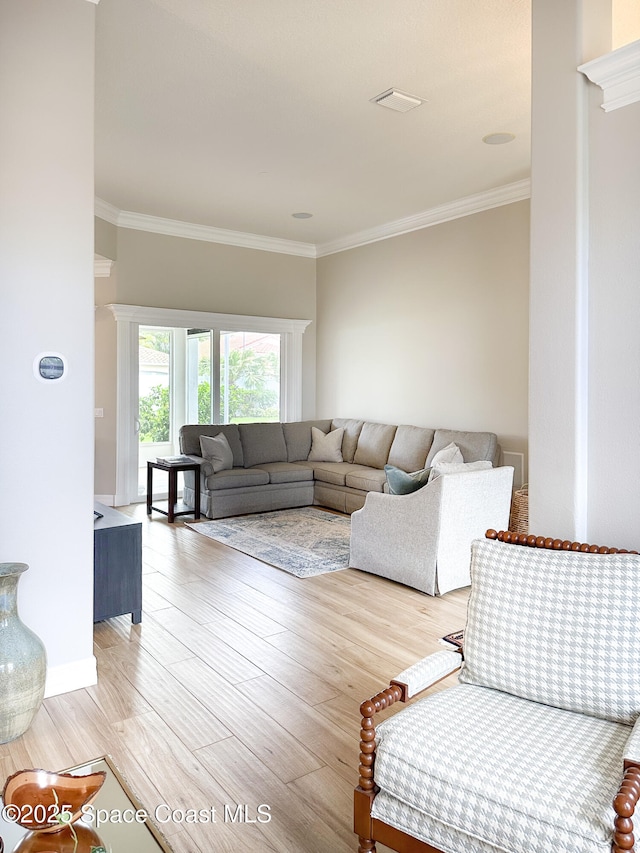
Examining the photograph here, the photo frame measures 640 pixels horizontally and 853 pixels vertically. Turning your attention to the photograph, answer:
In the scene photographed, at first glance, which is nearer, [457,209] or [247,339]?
[457,209]

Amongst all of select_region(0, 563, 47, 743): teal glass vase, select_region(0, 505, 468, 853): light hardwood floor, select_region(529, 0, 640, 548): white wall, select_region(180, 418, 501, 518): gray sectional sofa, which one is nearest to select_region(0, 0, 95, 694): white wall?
select_region(0, 563, 47, 743): teal glass vase

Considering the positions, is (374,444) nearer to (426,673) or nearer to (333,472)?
(333,472)

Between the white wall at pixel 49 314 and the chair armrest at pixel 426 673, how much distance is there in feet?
5.43

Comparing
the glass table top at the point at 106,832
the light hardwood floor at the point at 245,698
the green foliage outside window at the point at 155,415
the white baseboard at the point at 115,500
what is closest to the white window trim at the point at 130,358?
the white baseboard at the point at 115,500

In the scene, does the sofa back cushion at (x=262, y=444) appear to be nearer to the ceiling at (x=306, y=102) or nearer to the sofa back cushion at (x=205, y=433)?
the sofa back cushion at (x=205, y=433)

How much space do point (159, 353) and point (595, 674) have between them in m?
6.49

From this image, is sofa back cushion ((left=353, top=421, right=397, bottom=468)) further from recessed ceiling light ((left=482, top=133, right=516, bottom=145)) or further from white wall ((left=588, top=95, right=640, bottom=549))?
white wall ((left=588, top=95, right=640, bottom=549))

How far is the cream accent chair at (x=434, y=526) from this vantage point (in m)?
3.98

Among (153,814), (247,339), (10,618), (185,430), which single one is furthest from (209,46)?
(247,339)

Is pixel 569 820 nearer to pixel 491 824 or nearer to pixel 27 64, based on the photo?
pixel 491 824

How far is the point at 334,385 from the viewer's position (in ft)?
26.8

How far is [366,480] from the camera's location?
6.22 metres

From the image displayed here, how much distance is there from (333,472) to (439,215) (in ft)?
9.57

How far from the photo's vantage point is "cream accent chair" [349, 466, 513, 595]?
3977 mm
